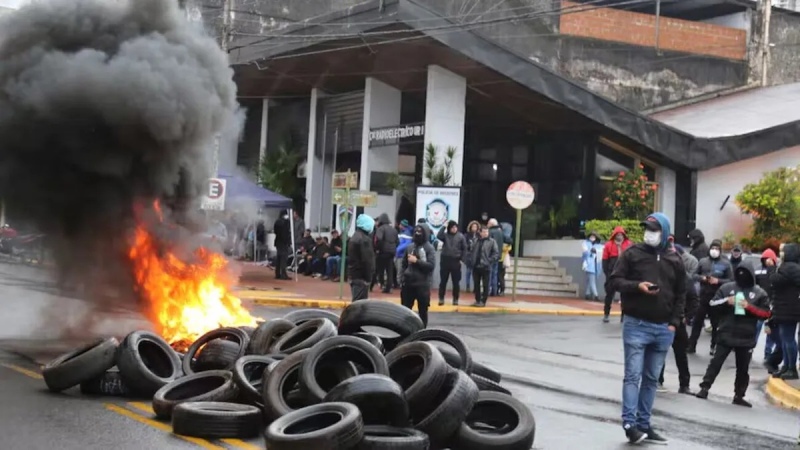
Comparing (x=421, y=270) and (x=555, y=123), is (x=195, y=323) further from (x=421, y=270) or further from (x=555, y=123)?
(x=555, y=123)

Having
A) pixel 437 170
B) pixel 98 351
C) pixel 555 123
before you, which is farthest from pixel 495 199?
pixel 98 351

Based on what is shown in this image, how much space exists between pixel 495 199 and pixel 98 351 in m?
25.6

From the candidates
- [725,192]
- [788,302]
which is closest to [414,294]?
[788,302]

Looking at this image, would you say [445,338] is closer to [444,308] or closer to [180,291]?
[180,291]

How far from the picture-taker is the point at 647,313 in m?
7.63

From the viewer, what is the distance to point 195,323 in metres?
11.0

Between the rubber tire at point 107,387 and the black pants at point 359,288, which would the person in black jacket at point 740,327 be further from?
the rubber tire at point 107,387

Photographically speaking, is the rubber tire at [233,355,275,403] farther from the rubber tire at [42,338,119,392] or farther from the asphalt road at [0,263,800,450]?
the rubber tire at [42,338,119,392]

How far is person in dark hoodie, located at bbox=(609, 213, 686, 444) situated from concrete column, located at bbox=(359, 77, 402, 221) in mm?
21511

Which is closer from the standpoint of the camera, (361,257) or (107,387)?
(107,387)

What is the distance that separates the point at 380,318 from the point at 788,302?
244 inches

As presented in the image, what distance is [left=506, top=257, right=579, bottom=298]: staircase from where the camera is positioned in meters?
26.3

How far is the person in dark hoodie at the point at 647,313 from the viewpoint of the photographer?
7.62 metres

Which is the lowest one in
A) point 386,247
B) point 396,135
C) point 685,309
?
point 685,309
